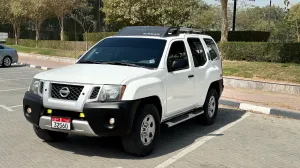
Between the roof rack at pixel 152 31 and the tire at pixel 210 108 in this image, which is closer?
the roof rack at pixel 152 31

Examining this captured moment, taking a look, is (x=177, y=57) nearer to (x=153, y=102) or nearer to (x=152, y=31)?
(x=152, y=31)

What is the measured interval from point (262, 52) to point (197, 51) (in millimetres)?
9046

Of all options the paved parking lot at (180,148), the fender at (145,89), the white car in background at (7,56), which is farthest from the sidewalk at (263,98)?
the white car in background at (7,56)

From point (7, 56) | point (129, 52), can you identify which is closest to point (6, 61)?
point (7, 56)

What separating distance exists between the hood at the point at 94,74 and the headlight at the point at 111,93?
66 mm

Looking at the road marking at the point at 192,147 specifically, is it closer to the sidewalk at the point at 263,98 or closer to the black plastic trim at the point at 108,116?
the black plastic trim at the point at 108,116

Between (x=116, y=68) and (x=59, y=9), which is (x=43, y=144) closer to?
(x=116, y=68)

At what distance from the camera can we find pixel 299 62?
47.6 ft

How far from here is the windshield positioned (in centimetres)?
585

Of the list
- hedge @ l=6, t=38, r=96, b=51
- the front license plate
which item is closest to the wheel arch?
the front license plate

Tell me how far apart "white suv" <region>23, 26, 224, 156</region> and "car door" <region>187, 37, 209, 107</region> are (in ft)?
0.06

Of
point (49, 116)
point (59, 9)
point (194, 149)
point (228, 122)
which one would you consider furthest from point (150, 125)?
point (59, 9)

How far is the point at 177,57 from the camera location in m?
6.37

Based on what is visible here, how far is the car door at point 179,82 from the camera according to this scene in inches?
233
